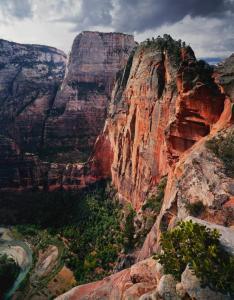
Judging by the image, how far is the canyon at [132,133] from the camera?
1298 inches

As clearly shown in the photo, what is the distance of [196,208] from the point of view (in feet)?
112

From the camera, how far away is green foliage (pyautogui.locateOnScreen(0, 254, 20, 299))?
64.7m

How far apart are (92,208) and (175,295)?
63901 mm

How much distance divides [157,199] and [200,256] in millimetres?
37247

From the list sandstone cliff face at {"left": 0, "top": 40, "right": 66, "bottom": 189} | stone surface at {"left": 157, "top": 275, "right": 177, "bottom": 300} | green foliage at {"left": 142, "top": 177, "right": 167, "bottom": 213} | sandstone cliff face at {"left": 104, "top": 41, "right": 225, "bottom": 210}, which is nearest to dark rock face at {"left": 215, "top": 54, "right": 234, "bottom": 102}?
sandstone cliff face at {"left": 104, "top": 41, "right": 225, "bottom": 210}

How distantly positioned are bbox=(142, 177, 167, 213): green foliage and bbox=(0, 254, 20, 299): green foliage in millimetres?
28569

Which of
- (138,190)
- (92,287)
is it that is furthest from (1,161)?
(92,287)

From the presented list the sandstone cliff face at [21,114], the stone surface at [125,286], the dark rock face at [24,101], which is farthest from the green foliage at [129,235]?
the dark rock face at [24,101]

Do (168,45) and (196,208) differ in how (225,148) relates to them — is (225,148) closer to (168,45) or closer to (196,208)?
(196,208)

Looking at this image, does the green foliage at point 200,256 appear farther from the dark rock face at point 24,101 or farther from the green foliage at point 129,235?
the dark rock face at point 24,101

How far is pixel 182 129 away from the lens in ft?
161

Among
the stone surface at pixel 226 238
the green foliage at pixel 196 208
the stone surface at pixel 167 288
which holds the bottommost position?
the stone surface at pixel 167 288

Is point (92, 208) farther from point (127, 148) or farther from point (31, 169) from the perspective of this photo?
point (31, 169)

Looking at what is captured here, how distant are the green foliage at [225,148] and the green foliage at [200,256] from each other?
13.3 metres
